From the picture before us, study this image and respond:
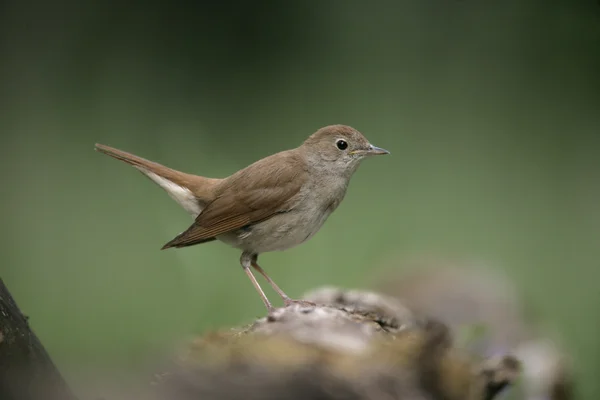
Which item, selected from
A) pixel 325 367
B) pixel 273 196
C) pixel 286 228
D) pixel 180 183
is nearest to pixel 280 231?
pixel 286 228

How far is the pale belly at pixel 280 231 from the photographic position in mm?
4164

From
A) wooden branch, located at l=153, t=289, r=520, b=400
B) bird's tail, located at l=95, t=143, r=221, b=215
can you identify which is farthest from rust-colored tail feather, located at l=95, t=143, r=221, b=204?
wooden branch, located at l=153, t=289, r=520, b=400

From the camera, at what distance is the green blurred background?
5.38 meters

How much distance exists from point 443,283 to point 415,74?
3.25m

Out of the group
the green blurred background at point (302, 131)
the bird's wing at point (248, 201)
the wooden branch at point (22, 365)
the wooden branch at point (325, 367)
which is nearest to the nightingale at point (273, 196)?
the bird's wing at point (248, 201)

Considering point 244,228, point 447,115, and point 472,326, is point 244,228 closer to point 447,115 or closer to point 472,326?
point 472,326

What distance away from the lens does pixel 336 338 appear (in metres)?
1.88

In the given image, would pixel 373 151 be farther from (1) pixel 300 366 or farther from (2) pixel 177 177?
(1) pixel 300 366

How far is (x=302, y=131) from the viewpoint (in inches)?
262

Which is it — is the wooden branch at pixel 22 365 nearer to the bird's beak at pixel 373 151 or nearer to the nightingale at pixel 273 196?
the nightingale at pixel 273 196

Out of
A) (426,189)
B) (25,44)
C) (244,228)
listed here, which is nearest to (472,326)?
(244,228)

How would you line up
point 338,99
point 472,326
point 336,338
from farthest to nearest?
point 338,99 < point 472,326 < point 336,338

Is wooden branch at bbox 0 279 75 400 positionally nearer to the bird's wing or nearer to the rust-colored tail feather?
the bird's wing

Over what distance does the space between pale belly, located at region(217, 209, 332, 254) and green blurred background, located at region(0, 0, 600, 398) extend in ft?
2.62
